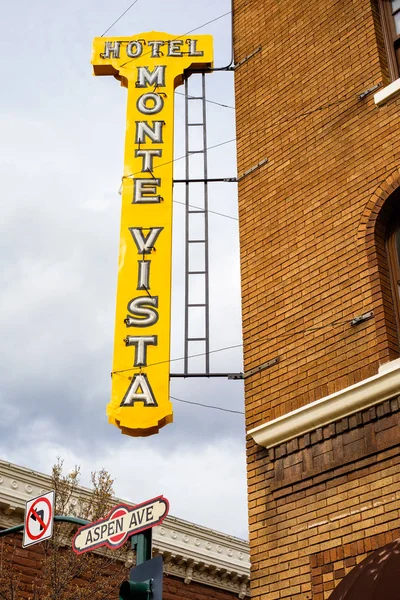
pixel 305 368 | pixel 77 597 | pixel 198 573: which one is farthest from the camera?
pixel 198 573

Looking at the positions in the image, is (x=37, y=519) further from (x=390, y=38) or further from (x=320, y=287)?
(x=390, y=38)

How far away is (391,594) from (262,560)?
2745mm

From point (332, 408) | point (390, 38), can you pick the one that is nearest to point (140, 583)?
point (332, 408)

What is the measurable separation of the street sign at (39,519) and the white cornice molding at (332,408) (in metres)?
2.59

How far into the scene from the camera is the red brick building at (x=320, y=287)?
8.45 m

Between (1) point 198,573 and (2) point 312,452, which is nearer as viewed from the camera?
(2) point 312,452

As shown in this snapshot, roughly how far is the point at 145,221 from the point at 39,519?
16.7 feet

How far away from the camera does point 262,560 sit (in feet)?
29.6

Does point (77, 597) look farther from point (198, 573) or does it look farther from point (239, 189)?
point (239, 189)

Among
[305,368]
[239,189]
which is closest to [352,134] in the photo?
[239,189]

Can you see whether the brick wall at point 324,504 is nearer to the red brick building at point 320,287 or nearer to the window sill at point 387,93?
the red brick building at point 320,287

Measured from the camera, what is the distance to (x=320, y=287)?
9.94m

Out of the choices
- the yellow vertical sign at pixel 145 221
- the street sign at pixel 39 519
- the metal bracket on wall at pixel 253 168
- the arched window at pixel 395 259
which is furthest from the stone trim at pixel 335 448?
the metal bracket on wall at pixel 253 168

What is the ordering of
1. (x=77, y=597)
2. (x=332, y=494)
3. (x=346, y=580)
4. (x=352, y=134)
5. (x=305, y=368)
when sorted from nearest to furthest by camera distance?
(x=346, y=580)
(x=332, y=494)
(x=305, y=368)
(x=352, y=134)
(x=77, y=597)
